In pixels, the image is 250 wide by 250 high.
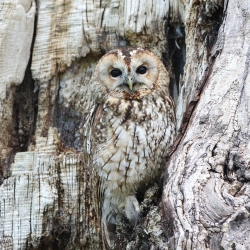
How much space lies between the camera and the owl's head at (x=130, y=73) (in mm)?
2625

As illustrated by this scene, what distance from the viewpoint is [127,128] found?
2.50 metres

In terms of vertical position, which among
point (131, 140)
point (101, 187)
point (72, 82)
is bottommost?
point (101, 187)

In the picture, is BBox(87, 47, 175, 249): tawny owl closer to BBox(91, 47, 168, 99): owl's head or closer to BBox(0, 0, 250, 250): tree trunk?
BBox(91, 47, 168, 99): owl's head

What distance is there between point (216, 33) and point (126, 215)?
97 centimetres

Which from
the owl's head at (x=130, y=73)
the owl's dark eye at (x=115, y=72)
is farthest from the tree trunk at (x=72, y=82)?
the owl's dark eye at (x=115, y=72)

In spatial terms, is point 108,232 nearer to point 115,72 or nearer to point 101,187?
point 101,187

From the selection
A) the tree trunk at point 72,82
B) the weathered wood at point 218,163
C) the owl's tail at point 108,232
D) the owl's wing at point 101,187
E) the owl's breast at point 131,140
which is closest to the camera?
the weathered wood at point 218,163

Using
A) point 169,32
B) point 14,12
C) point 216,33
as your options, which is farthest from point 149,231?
point 14,12

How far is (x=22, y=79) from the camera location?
3.26 m

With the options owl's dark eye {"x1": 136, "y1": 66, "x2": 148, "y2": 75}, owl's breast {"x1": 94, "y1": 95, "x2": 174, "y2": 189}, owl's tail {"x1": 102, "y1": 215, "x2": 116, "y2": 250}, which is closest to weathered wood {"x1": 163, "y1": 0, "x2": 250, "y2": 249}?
owl's breast {"x1": 94, "y1": 95, "x2": 174, "y2": 189}

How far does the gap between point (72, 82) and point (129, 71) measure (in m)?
0.77

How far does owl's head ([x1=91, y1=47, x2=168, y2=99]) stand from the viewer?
8.61 feet

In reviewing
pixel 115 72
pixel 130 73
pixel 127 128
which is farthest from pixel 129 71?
pixel 127 128

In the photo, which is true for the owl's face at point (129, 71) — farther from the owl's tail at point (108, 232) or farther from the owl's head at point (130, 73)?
the owl's tail at point (108, 232)
